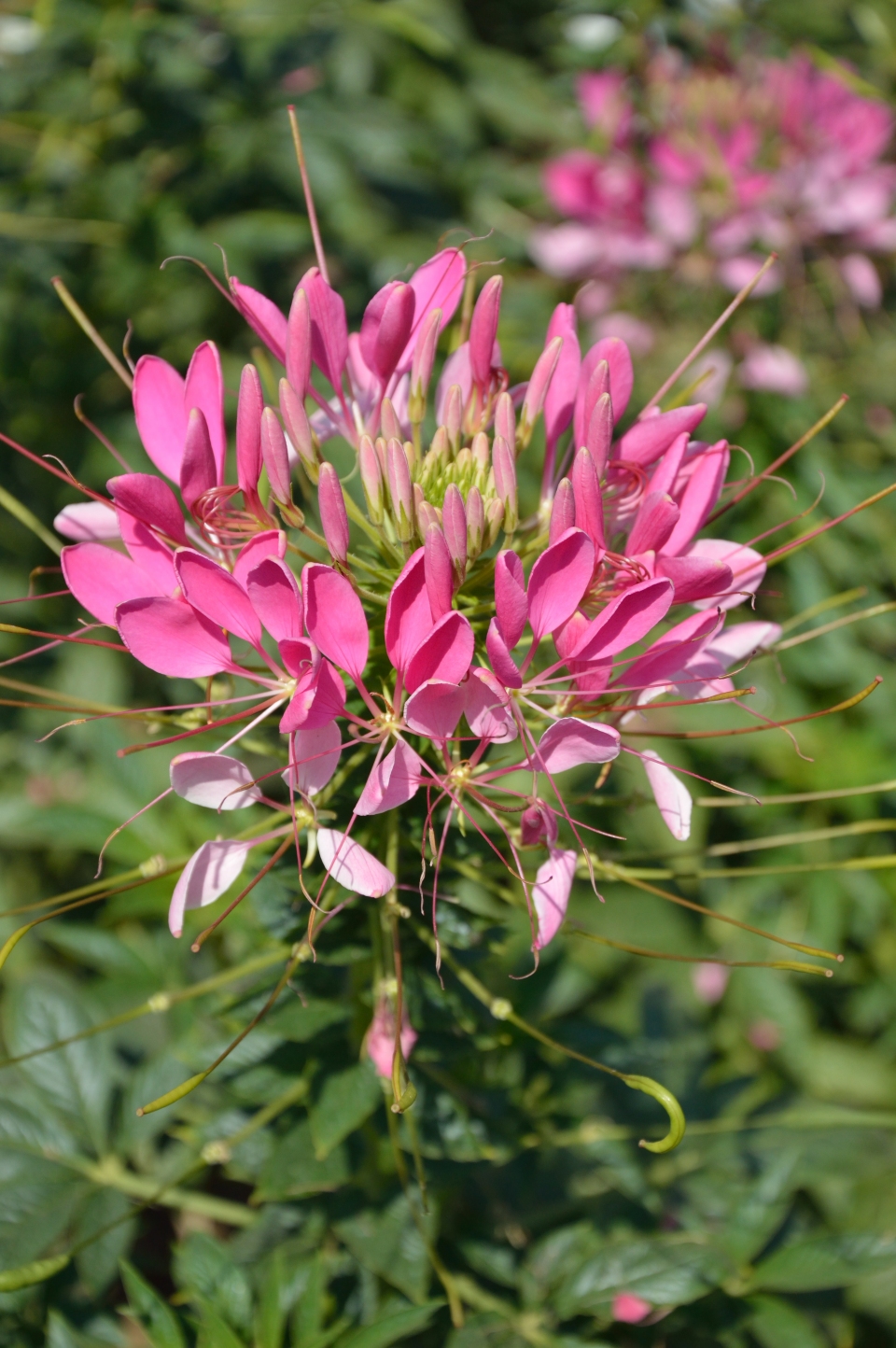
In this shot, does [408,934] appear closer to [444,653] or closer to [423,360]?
[444,653]

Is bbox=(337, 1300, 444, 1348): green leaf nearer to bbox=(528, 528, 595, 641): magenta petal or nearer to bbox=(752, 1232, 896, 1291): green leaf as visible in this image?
bbox=(752, 1232, 896, 1291): green leaf

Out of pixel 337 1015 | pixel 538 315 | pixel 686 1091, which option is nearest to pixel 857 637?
pixel 538 315

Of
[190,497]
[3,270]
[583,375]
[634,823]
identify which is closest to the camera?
[190,497]

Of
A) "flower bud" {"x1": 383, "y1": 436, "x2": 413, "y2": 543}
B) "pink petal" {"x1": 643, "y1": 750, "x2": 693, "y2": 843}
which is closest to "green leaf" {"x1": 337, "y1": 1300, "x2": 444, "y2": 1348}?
"pink petal" {"x1": 643, "y1": 750, "x2": 693, "y2": 843}

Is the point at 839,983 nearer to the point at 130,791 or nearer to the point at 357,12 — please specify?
the point at 130,791

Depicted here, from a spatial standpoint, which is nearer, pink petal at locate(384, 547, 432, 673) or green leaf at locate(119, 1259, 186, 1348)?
pink petal at locate(384, 547, 432, 673)

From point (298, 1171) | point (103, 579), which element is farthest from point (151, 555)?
point (298, 1171)
